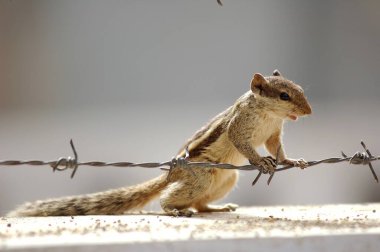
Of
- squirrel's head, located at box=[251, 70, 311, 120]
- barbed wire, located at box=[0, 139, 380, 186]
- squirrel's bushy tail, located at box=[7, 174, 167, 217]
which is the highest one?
squirrel's head, located at box=[251, 70, 311, 120]

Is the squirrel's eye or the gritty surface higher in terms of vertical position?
the squirrel's eye

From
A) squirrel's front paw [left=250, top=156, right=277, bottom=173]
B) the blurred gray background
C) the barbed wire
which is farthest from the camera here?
the blurred gray background

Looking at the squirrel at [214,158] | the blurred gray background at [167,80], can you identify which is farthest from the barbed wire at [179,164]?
the blurred gray background at [167,80]

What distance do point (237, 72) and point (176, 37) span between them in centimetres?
106

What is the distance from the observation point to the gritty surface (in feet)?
8.68

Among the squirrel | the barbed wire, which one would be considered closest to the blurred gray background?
the squirrel

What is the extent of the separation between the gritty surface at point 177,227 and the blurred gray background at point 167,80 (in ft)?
15.6

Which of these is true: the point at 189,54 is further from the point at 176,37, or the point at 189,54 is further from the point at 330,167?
the point at 330,167

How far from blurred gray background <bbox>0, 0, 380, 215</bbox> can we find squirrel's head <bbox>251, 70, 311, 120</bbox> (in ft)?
14.9

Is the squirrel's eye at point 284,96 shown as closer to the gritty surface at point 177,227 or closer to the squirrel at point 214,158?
the squirrel at point 214,158

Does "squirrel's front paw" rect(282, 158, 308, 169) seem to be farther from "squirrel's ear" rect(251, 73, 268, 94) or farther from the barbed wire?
"squirrel's ear" rect(251, 73, 268, 94)

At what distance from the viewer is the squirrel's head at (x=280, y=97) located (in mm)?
3656

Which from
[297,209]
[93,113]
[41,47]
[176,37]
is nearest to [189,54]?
[176,37]

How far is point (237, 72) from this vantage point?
10.1 m
